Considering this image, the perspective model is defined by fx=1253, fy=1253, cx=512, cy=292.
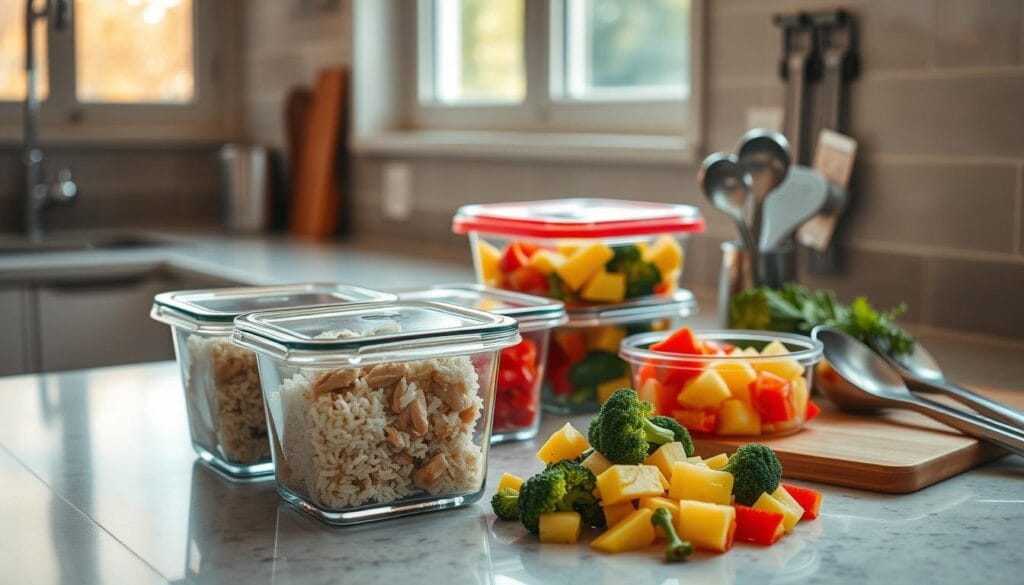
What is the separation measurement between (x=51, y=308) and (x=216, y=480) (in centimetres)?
171

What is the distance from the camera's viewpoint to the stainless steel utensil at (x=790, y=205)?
1556mm

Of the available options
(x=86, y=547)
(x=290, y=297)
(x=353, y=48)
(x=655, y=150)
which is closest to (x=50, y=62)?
(x=353, y=48)

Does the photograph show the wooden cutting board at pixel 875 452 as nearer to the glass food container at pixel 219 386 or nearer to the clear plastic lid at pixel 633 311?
the clear plastic lid at pixel 633 311

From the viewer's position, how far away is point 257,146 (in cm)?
357

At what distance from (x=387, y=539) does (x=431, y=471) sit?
6cm

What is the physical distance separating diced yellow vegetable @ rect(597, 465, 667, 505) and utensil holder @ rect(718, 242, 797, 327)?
2.11 ft

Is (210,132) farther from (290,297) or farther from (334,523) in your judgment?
(334,523)

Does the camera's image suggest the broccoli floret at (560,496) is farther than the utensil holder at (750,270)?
No

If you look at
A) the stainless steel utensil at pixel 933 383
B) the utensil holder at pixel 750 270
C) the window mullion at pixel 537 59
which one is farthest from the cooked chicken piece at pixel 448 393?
the window mullion at pixel 537 59

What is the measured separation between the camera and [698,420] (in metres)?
1.11

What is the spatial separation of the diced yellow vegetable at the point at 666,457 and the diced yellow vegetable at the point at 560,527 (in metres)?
0.08

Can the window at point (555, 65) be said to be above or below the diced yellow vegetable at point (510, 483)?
above

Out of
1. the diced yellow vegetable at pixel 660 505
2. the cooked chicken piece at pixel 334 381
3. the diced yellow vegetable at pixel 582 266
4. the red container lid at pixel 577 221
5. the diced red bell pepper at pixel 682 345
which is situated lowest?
the diced yellow vegetable at pixel 660 505

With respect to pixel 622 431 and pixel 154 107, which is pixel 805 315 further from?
pixel 154 107
